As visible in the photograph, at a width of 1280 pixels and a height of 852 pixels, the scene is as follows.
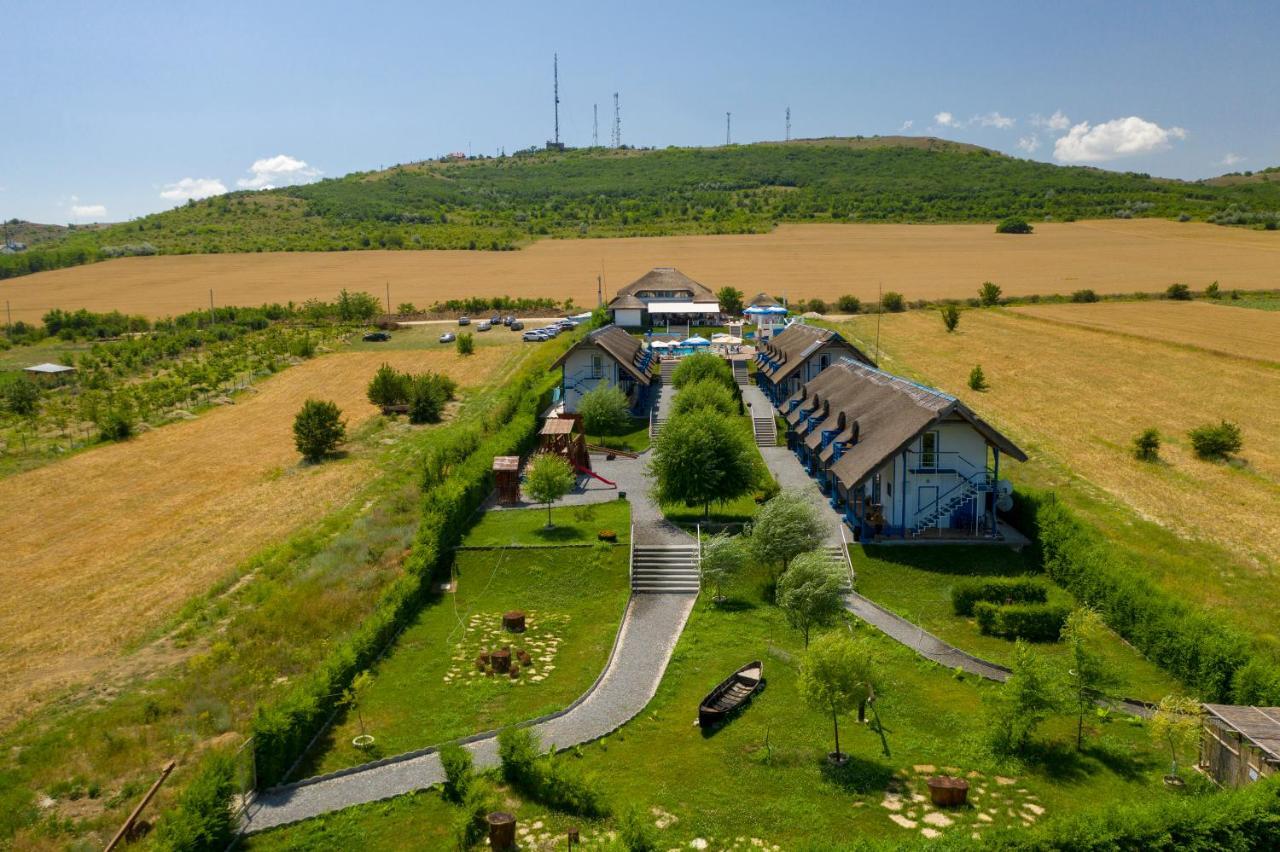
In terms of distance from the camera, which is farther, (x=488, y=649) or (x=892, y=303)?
(x=892, y=303)

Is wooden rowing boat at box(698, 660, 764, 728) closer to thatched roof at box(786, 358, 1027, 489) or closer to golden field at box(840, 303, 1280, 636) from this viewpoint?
thatched roof at box(786, 358, 1027, 489)

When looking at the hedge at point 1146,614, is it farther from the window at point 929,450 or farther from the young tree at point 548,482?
the young tree at point 548,482

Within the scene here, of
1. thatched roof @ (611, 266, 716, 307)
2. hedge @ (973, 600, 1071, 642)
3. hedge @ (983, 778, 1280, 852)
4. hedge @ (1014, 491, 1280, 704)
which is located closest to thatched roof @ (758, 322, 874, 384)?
hedge @ (1014, 491, 1280, 704)

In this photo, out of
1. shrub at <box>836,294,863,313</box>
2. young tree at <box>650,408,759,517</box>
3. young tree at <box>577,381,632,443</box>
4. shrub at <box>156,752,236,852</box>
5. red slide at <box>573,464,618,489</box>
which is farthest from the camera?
shrub at <box>836,294,863,313</box>

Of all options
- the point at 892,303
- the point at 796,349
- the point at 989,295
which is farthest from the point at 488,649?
the point at 989,295

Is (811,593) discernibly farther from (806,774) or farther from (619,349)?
(619,349)

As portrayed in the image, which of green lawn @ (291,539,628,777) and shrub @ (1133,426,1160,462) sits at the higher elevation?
shrub @ (1133,426,1160,462)

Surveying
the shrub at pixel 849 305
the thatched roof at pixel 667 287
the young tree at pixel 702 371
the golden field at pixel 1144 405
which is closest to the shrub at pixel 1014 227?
the golden field at pixel 1144 405
